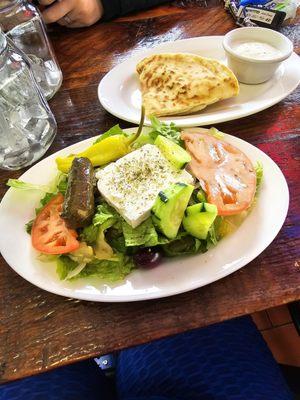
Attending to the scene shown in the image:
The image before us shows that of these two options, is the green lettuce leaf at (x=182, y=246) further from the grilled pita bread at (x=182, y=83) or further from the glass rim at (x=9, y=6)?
the glass rim at (x=9, y=6)

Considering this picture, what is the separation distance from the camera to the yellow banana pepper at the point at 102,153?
1088mm

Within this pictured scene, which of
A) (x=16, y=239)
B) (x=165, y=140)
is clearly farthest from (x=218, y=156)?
(x=16, y=239)

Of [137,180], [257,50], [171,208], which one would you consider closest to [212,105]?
[257,50]

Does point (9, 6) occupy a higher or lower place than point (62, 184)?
higher

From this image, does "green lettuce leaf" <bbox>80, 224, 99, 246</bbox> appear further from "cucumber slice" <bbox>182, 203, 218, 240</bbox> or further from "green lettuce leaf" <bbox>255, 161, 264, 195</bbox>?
"green lettuce leaf" <bbox>255, 161, 264, 195</bbox>

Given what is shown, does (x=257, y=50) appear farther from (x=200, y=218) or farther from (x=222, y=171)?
(x=200, y=218)

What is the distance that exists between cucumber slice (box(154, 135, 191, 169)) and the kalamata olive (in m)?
0.24

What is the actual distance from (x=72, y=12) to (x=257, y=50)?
96 cm

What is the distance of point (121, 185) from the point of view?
3.24 ft

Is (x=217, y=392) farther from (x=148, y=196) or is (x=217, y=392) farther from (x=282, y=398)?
(x=148, y=196)

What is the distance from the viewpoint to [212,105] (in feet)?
4.61

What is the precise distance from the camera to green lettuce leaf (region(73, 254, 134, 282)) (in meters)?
0.90

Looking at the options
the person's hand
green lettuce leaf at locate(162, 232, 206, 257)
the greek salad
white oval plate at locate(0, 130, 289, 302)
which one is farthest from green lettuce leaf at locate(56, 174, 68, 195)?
the person's hand

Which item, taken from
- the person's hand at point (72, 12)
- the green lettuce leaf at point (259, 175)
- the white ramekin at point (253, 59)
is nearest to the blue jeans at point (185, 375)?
the green lettuce leaf at point (259, 175)
